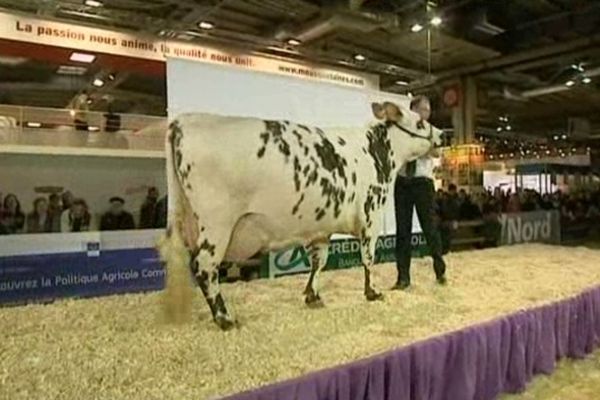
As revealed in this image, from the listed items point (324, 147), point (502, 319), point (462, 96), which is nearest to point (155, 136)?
point (324, 147)

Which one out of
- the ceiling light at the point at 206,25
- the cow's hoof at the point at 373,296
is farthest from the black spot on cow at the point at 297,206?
the ceiling light at the point at 206,25

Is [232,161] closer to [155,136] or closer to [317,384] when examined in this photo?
[317,384]

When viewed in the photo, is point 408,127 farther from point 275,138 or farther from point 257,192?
point 257,192

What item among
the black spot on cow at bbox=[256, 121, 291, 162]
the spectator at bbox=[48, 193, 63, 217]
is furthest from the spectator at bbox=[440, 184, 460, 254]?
the black spot on cow at bbox=[256, 121, 291, 162]

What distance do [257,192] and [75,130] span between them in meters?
3.60

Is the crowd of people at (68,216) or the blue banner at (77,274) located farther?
the crowd of people at (68,216)

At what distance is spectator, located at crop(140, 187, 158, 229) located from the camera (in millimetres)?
5945

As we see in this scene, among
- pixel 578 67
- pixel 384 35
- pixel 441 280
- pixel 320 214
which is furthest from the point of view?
pixel 578 67

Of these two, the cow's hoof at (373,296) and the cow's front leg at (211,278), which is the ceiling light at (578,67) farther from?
the cow's front leg at (211,278)

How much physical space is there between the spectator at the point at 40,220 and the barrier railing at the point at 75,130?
667 mm

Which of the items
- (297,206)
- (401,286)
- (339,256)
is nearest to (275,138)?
(297,206)

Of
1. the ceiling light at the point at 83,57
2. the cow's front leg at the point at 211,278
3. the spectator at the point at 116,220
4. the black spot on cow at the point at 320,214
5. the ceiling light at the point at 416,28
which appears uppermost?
the ceiling light at the point at 416,28

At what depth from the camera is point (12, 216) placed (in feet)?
18.6

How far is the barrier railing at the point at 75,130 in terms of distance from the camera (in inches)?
213
